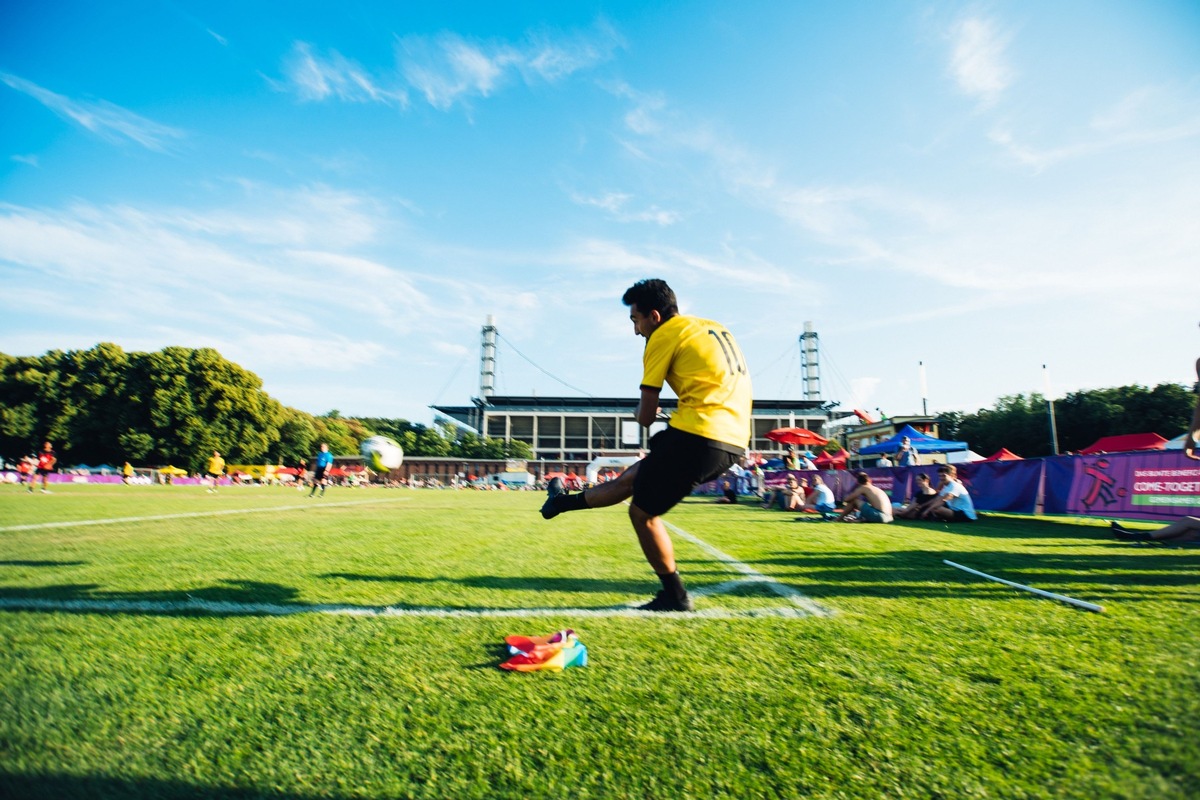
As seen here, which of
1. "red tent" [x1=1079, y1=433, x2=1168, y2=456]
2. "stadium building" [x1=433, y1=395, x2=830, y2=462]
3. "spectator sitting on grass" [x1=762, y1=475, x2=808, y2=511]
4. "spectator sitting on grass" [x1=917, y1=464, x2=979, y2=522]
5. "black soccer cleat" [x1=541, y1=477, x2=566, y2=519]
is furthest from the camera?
"stadium building" [x1=433, y1=395, x2=830, y2=462]

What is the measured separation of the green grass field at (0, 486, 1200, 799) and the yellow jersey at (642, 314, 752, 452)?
3.82 feet

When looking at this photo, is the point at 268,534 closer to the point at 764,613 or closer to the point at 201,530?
the point at 201,530

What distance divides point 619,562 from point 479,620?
247 cm

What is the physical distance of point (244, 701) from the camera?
84.5 inches

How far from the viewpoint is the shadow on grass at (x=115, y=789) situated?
156 cm

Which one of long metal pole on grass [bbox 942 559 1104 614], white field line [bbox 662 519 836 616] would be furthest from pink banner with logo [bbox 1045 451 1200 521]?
white field line [bbox 662 519 836 616]

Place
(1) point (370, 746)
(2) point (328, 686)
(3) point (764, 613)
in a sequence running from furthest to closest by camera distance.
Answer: (3) point (764, 613) < (2) point (328, 686) < (1) point (370, 746)

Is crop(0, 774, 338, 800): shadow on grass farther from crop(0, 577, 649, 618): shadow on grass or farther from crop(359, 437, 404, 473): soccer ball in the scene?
crop(359, 437, 404, 473): soccer ball

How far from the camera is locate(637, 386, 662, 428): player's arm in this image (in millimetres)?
3705

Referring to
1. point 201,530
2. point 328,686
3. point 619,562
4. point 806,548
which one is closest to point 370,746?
point 328,686

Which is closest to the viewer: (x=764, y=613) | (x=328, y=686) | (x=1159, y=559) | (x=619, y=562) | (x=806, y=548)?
(x=328, y=686)

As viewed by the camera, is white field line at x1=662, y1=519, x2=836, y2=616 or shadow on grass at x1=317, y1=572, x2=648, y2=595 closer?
white field line at x1=662, y1=519, x2=836, y2=616

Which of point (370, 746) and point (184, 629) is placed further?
point (184, 629)

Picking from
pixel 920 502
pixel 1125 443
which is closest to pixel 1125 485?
pixel 920 502
